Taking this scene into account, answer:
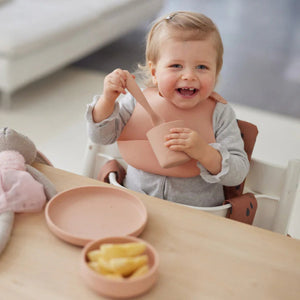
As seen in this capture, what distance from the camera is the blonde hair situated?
1.10 m

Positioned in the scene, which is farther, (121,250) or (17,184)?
(17,184)

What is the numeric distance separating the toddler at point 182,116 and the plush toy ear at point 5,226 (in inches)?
13.9

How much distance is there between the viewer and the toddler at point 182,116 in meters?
1.07

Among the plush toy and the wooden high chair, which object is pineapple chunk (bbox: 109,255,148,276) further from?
the wooden high chair

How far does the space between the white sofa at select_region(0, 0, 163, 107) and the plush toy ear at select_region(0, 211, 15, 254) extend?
184 cm

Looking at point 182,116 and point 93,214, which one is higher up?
point 182,116

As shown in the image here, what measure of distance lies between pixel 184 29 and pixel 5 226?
0.60m

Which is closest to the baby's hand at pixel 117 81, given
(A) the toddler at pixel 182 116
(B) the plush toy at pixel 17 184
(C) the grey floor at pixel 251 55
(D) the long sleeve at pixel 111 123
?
(A) the toddler at pixel 182 116

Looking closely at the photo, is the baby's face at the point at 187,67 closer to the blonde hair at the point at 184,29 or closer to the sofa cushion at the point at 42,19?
the blonde hair at the point at 184,29

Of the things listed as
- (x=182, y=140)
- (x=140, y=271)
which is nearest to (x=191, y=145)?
(x=182, y=140)

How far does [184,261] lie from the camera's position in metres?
0.76

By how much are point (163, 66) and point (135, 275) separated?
22.2 inches

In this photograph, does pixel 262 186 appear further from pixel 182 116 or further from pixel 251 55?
pixel 251 55

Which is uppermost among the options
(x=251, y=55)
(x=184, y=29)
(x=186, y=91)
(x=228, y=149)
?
(x=184, y=29)
